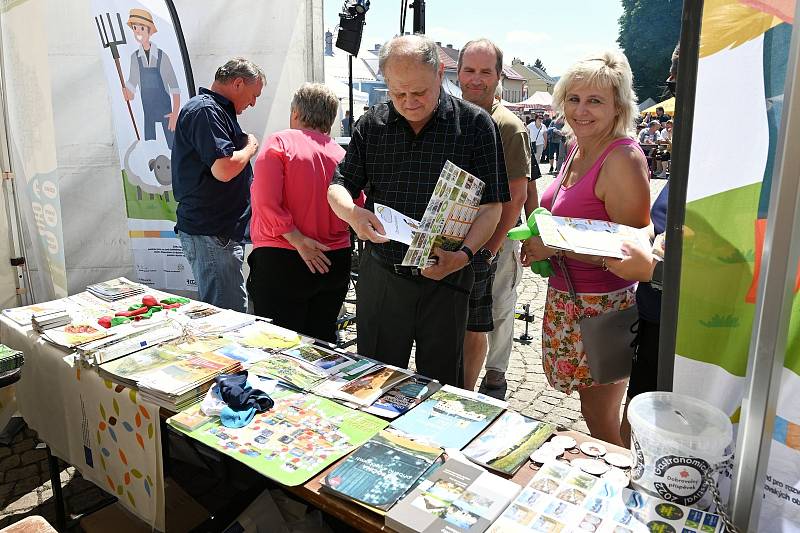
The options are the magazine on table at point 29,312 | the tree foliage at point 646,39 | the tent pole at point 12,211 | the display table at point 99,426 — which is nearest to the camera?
the display table at point 99,426

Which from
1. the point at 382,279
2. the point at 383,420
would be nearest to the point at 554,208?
the point at 382,279

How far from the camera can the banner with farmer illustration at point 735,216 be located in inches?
37.5

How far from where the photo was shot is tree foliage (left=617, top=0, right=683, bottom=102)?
3897 centimetres

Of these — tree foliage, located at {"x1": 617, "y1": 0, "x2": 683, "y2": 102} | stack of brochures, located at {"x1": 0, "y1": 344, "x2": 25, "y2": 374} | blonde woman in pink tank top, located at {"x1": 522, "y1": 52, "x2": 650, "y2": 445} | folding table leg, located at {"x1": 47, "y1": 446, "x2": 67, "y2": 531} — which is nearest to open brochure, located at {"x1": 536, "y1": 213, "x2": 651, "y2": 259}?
blonde woman in pink tank top, located at {"x1": 522, "y1": 52, "x2": 650, "y2": 445}

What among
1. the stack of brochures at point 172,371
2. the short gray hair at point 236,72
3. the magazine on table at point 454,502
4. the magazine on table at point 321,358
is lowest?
the magazine on table at point 454,502

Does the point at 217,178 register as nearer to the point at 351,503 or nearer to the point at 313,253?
the point at 313,253

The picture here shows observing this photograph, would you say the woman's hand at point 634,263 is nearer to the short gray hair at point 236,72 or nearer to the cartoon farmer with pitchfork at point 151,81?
the short gray hair at point 236,72

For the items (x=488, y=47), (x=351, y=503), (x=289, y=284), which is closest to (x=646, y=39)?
(x=488, y=47)

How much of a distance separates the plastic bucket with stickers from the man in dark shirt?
0.92 m

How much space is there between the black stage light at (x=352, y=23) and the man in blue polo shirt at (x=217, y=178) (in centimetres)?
172

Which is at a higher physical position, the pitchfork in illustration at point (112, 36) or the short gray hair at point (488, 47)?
the pitchfork in illustration at point (112, 36)

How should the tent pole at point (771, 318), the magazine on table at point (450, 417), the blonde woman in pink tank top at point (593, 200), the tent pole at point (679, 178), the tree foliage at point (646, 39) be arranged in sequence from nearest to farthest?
the tent pole at point (771, 318) → the tent pole at point (679, 178) → the magazine on table at point (450, 417) → the blonde woman in pink tank top at point (593, 200) → the tree foliage at point (646, 39)

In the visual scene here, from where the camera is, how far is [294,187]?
2645 millimetres

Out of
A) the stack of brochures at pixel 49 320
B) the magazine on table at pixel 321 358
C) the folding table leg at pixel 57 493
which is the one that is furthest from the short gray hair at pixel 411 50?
the folding table leg at pixel 57 493
